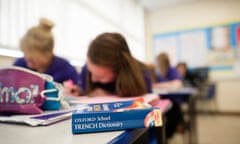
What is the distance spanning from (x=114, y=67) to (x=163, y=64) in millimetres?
1472

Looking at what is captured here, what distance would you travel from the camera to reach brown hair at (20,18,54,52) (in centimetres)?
93

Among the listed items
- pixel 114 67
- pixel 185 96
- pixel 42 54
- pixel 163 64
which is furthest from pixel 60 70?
pixel 163 64

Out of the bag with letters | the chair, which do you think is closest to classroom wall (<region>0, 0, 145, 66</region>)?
the bag with letters

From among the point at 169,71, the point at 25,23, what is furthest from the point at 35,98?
the point at 169,71

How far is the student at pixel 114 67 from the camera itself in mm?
688

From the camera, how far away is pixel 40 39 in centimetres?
93

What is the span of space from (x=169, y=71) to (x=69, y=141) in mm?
1981

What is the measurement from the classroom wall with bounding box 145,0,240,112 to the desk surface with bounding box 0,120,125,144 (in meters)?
3.04

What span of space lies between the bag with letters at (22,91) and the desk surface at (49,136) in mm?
114

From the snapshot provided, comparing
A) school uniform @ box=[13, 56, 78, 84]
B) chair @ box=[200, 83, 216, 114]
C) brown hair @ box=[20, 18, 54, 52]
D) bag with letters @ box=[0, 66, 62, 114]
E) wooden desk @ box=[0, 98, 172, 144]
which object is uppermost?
brown hair @ box=[20, 18, 54, 52]

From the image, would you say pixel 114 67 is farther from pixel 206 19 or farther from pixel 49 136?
pixel 206 19

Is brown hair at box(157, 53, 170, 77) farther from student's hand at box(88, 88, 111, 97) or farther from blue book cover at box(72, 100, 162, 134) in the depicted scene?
blue book cover at box(72, 100, 162, 134)

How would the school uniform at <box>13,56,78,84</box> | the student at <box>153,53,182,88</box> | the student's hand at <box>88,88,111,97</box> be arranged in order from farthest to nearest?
the student at <box>153,53,182,88</box>, the school uniform at <box>13,56,78,84</box>, the student's hand at <box>88,88,111,97</box>

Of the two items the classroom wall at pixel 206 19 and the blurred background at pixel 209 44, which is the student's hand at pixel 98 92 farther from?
the classroom wall at pixel 206 19
